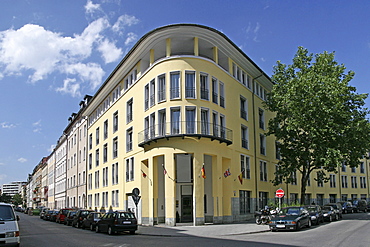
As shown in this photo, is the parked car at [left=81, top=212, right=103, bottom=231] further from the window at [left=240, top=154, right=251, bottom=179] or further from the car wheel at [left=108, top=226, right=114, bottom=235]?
the window at [left=240, top=154, right=251, bottom=179]

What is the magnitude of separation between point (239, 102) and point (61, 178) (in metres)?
50.9

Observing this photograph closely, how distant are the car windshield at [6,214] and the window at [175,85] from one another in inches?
621

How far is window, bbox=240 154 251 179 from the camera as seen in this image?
32.9 metres

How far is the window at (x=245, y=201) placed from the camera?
31784mm

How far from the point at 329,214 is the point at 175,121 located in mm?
15044

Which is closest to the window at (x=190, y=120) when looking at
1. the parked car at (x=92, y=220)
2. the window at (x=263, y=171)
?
the parked car at (x=92, y=220)

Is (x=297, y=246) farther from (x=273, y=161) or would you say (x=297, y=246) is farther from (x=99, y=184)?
(x=99, y=184)

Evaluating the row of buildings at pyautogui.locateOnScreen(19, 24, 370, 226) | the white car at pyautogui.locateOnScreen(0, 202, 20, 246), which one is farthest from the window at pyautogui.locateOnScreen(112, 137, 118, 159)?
the white car at pyautogui.locateOnScreen(0, 202, 20, 246)

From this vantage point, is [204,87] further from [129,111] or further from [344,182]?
[344,182]

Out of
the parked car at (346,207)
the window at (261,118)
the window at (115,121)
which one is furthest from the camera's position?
the parked car at (346,207)

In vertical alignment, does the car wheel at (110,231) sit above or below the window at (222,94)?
below

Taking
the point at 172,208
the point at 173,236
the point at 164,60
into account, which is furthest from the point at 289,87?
the point at 173,236

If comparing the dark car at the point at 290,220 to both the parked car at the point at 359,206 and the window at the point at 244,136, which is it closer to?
the window at the point at 244,136

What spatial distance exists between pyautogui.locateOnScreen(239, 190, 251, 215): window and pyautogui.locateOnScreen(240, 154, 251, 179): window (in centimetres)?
147
